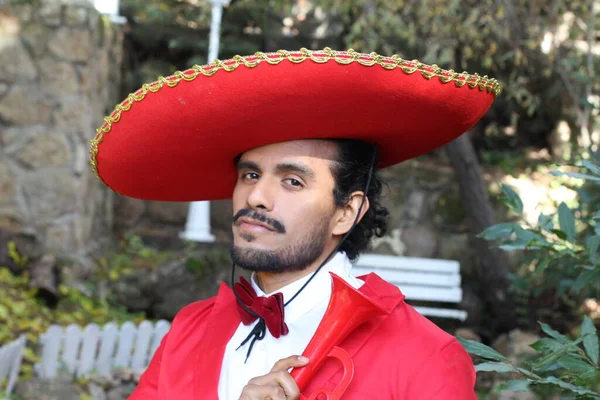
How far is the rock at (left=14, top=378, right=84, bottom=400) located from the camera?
4.38 metres

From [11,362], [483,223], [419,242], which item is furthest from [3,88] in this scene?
[483,223]

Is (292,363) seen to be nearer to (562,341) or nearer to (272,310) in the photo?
(272,310)

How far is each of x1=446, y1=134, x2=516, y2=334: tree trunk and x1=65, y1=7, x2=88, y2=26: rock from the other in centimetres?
292

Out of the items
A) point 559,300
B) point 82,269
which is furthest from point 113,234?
point 559,300

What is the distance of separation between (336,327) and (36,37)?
15.5ft

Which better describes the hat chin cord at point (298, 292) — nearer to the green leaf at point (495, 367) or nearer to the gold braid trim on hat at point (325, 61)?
the gold braid trim on hat at point (325, 61)

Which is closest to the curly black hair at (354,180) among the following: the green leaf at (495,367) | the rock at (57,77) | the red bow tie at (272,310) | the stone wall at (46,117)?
the red bow tie at (272,310)

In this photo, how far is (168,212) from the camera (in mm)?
7219

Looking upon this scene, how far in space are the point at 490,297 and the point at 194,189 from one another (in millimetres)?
4044

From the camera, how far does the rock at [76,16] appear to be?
585 cm

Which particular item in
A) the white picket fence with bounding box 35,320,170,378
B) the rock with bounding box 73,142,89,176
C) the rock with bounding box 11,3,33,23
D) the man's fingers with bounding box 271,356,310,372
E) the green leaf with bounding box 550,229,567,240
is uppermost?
the rock with bounding box 11,3,33,23

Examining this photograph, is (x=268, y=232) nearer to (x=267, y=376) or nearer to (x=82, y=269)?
(x=267, y=376)

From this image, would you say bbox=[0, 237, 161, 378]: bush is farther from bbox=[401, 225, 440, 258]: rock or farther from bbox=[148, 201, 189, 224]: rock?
bbox=[401, 225, 440, 258]: rock

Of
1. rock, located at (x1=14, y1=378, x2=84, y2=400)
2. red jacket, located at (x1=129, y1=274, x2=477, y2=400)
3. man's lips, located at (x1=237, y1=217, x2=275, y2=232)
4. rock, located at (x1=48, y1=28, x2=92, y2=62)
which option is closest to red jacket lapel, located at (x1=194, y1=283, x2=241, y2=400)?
red jacket, located at (x1=129, y1=274, x2=477, y2=400)
